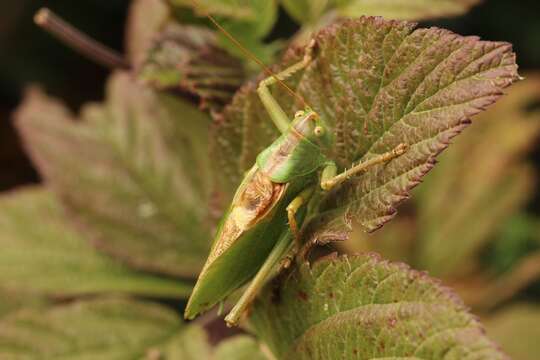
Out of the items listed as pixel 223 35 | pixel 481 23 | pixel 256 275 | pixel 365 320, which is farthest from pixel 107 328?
pixel 481 23

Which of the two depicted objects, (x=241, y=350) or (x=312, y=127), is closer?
(x=312, y=127)

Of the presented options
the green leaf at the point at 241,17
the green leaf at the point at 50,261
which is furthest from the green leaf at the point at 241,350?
the green leaf at the point at 241,17

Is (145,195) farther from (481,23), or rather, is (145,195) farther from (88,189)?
(481,23)

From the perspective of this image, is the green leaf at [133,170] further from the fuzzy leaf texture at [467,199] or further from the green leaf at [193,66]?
the fuzzy leaf texture at [467,199]

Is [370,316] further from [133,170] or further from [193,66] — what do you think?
[133,170]

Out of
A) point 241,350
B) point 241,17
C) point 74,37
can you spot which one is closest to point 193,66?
point 241,17

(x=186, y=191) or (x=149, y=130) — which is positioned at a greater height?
(x=149, y=130)
